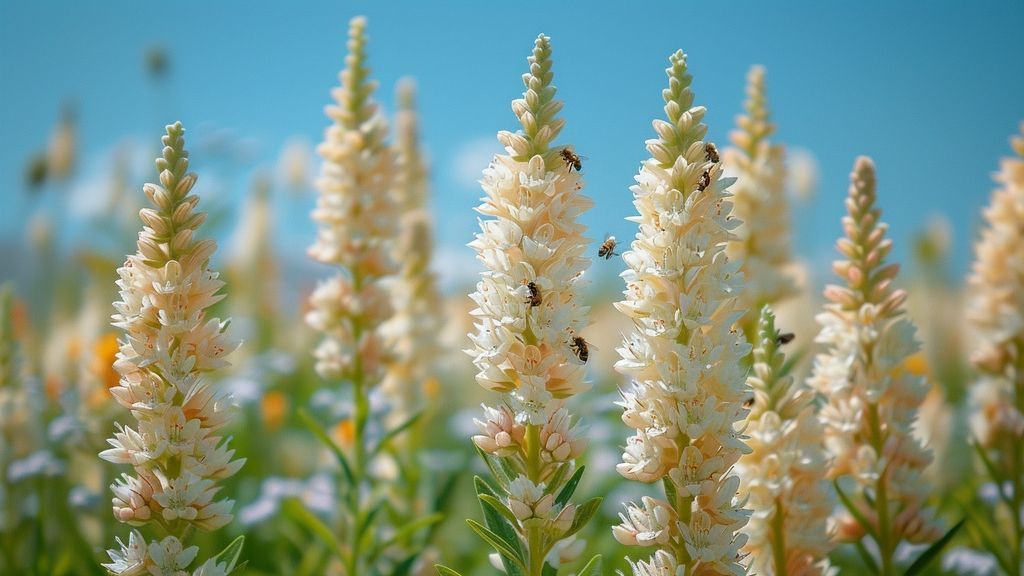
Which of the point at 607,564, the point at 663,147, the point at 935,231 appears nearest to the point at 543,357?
the point at 663,147

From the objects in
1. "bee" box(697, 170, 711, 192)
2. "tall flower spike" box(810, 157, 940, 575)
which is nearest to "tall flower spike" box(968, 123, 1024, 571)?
"tall flower spike" box(810, 157, 940, 575)

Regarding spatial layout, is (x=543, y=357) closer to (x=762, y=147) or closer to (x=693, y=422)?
(x=693, y=422)

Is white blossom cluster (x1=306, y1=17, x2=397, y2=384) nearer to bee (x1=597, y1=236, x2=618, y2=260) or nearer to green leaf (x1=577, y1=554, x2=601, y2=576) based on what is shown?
bee (x1=597, y1=236, x2=618, y2=260)

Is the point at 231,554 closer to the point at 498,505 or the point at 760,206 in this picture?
the point at 498,505

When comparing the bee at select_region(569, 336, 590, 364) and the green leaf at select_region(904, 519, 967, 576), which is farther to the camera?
the green leaf at select_region(904, 519, 967, 576)

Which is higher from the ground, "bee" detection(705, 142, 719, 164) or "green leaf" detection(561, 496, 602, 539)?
"bee" detection(705, 142, 719, 164)

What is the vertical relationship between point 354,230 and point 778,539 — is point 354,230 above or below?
above

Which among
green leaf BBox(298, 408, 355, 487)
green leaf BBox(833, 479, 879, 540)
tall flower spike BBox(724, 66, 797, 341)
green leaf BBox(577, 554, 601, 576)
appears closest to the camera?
green leaf BBox(577, 554, 601, 576)

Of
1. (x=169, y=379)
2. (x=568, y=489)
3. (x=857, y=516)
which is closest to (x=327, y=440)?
(x=169, y=379)
